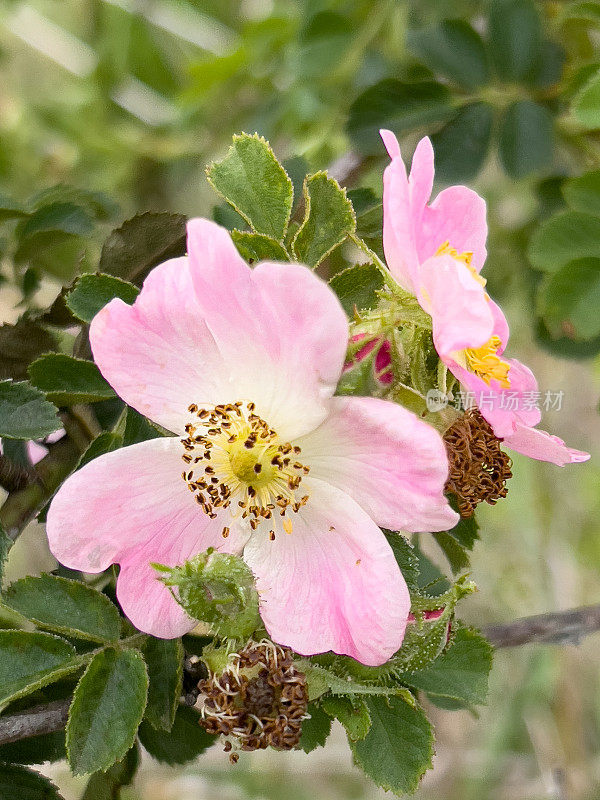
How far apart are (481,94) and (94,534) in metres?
0.88

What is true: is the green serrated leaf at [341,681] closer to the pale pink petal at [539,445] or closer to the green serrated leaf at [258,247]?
the pale pink petal at [539,445]

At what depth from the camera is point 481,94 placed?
45.9 inches

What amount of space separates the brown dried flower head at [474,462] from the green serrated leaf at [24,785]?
42 cm

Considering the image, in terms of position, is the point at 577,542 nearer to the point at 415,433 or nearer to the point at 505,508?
the point at 505,508

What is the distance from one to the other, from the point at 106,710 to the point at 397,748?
0.73 ft

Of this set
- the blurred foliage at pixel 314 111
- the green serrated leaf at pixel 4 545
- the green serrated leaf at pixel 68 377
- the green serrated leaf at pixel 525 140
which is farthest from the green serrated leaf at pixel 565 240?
the green serrated leaf at pixel 4 545

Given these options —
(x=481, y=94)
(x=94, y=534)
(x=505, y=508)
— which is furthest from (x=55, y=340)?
(x=505, y=508)

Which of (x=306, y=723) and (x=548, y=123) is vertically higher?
(x=548, y=123)

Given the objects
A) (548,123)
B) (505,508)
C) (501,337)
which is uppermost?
(501,337)

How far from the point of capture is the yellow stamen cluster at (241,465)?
599 mm

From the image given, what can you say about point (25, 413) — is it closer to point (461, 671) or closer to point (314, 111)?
point (461, 671)

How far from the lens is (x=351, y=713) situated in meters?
0.60

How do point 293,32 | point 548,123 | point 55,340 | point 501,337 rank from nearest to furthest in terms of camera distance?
1. point 501,337
2. point 55,340
3. point 548,123
4. point 293,32

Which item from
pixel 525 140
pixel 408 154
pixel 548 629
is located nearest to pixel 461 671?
pixel 548 629
